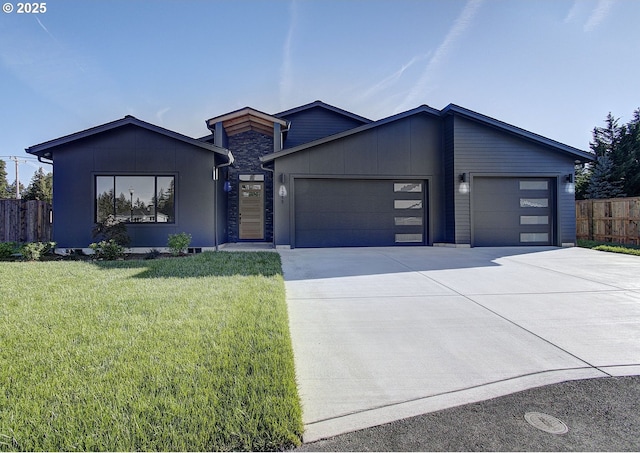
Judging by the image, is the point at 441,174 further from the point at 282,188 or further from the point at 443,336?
the point at 443,336

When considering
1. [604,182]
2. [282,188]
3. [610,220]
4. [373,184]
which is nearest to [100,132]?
[282,188]

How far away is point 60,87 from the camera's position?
10.2 m

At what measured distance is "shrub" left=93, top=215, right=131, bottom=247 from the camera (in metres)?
8.60

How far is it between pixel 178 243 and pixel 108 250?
62.9 inches

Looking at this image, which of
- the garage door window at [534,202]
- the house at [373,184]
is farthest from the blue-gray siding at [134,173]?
A: the garage door window at [534,202]

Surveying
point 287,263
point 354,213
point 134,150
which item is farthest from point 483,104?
point 134,150

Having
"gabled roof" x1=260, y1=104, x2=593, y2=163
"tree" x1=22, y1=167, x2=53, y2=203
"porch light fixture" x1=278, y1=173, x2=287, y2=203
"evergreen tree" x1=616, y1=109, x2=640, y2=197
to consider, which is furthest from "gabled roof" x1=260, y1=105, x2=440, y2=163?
"evergreen tree" x1=616, y1=109, x2=640, y2=197

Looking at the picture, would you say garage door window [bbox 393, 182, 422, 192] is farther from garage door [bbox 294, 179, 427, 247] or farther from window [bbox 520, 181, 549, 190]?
window [bbox 520, 181, 549, 190]

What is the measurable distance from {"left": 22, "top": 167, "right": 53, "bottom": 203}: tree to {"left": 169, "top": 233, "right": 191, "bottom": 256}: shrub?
35.9ft

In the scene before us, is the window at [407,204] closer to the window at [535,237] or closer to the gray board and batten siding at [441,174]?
the gray board and batten siding at [441,174]

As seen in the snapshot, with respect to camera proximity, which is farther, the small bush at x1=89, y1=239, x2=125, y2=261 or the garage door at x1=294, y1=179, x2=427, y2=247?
the garage door at x1=294, y1=179, x2=427, y2=247

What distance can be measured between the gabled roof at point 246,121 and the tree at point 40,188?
33.5ft

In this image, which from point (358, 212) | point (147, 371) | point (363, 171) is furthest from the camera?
point (358, 212)

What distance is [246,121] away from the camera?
11664mm
